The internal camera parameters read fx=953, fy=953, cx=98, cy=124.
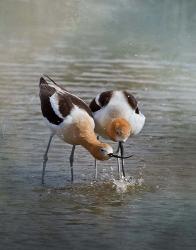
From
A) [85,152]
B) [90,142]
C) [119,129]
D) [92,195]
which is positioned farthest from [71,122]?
[85,152]

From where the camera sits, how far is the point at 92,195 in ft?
30.3

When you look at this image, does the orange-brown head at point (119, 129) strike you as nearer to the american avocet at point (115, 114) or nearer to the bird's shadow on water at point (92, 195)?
the american avocet at point (115, 114)

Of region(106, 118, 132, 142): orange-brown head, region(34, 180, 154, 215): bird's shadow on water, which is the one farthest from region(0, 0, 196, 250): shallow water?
region(106, 118, 132, 142): orange-brown head

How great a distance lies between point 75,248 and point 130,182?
2.47m

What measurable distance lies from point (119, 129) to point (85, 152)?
1.40 meters

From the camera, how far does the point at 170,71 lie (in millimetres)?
17031

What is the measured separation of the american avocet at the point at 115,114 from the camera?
32.6 ft

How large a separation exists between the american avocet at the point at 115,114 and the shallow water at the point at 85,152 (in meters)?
0.45

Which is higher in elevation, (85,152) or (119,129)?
(119,129)

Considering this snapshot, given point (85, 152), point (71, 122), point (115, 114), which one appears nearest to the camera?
point (71, 122)

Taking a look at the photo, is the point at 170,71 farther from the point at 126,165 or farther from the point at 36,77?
the point at 126,165

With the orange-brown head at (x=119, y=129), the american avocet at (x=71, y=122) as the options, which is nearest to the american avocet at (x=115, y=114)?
the orange-brown head at (x=119, y=129)

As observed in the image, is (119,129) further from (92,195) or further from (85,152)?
(85,152)

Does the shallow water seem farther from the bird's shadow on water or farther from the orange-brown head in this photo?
the orange-brown head
